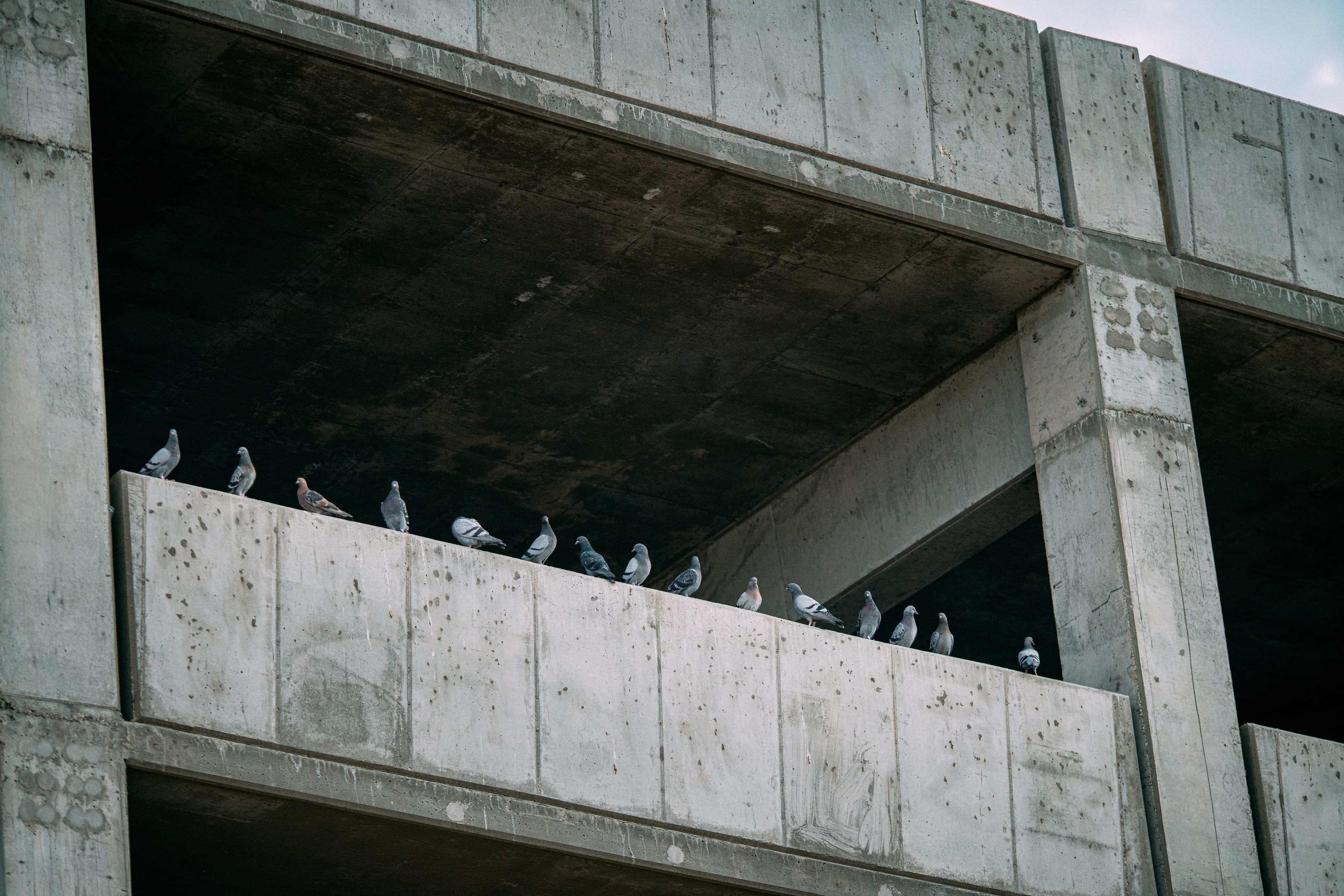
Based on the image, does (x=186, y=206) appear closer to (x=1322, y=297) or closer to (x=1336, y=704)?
(x=1322, y=297)

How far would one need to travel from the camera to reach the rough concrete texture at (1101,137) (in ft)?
63.7

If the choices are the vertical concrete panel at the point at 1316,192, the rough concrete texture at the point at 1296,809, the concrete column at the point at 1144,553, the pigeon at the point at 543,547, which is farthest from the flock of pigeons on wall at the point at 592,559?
the vertical concrete panel at the point at 1316,192

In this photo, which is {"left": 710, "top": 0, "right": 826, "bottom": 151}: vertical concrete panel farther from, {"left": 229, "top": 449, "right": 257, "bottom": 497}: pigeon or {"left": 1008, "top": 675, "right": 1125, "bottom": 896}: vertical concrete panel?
{"left": 1008, "top": 675, "right": 1125, "bottom": 896}: vertical concrete panel

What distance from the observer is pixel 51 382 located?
13.7m

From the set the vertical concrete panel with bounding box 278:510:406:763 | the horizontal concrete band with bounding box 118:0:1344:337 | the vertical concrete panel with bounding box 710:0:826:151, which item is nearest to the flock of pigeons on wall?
the vertical concrete panel with bounding box 278:510:406:763

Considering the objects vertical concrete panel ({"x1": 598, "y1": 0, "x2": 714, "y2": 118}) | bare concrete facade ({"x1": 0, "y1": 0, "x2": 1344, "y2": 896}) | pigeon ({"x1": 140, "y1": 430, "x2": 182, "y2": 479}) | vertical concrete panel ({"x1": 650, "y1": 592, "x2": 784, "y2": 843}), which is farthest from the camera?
vertical concrete panel ({"x1": 598, "y1": 0, "x2": 714, "y2": 118})

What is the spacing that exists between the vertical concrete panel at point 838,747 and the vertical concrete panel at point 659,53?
4.87 meters

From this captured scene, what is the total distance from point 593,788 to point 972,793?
→ 3630 millimetres

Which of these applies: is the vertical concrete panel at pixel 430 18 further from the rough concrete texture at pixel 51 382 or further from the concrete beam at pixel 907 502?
the concrete beam at pixel 907 502

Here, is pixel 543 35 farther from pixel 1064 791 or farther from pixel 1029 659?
pixel 1029 659

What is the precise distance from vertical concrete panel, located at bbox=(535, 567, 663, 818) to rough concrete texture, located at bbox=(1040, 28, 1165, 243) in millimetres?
6720

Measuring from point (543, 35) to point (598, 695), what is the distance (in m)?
5.76

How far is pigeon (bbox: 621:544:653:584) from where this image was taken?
64.2 ft

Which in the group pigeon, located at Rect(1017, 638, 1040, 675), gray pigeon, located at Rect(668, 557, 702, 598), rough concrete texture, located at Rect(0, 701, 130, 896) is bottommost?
rough concrete texture, located at Rect(0, 701, 130, 896)
